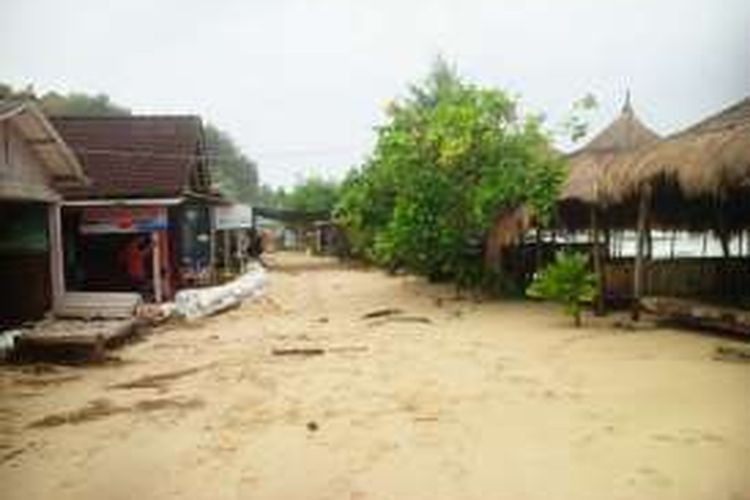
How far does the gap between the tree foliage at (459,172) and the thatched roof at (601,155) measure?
0.63 meters

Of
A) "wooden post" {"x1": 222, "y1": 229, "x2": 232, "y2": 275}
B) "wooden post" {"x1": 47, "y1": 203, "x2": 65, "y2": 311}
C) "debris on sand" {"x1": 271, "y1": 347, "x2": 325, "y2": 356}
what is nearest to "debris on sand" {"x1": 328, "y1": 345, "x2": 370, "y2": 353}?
"debris on sand" {"x1": 271, "y1": 347, "x2": 325, "y2": 356}

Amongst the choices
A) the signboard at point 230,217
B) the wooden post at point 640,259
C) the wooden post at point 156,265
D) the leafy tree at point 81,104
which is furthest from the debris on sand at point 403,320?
the leafy tree at point 81,104

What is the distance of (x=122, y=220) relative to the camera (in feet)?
64.5

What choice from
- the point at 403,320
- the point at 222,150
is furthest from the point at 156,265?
the point at 222,150

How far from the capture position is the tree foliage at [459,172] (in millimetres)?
18422

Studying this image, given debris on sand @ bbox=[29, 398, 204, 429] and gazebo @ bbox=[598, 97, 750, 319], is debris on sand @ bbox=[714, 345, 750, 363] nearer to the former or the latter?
gazebo @ bbox=[598, 97, 750, 319]

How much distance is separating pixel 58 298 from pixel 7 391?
5753 millimetres

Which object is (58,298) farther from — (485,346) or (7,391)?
(485,346)

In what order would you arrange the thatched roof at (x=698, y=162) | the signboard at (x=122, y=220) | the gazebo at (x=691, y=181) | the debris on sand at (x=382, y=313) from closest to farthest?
the thatched roof at (x=698, y=162)
the gazebo at (x=691, y=181)
the debris on sand at (x=382, y=313)
the signboard at (x=122, y=220)

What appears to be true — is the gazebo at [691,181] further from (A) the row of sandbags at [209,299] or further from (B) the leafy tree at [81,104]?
(B) the leafy tree at [81,104]

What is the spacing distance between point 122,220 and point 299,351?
330 inches

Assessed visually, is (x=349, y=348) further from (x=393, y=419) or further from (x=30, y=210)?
(x=30, y=210)

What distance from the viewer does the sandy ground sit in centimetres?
633

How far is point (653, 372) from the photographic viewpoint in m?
10.1
